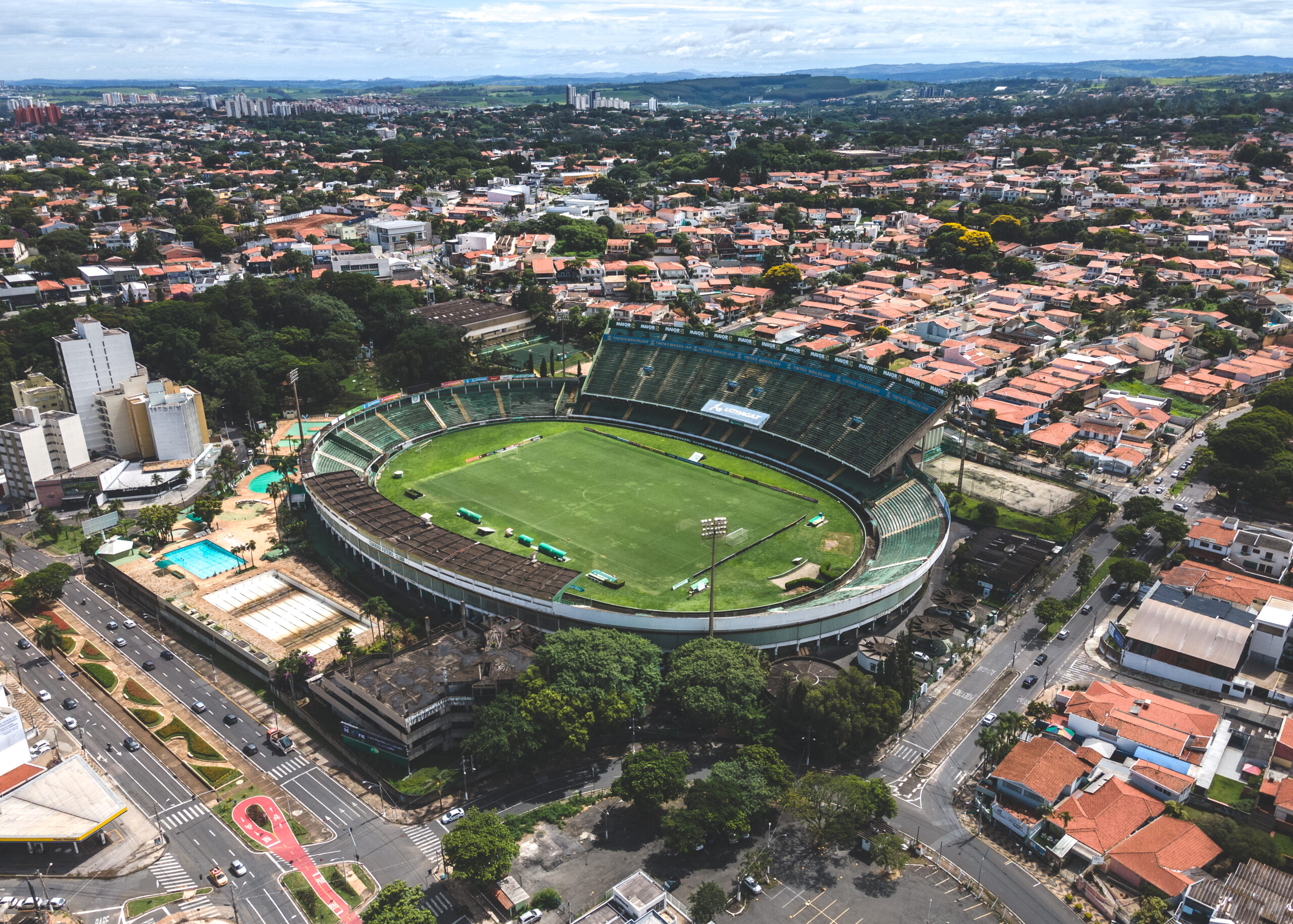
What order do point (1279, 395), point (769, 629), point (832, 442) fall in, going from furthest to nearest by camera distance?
1. point (1279, 395)
2. point (832, 442)
3. point (769, 629)

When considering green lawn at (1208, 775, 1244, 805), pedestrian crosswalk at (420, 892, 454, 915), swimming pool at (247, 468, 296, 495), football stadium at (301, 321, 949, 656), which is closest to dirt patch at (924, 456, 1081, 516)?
football stadium at (301, 321, 949, 656)

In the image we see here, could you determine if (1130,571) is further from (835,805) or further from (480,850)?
(480,850)

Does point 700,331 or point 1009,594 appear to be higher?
point 700,331

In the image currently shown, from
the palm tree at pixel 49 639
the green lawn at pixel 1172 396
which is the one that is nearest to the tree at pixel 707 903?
the palm tree at pixel 49 639

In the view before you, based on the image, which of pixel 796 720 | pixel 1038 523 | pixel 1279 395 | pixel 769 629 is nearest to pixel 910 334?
pixel 1279 395

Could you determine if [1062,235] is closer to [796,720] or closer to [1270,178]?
[1270,178]

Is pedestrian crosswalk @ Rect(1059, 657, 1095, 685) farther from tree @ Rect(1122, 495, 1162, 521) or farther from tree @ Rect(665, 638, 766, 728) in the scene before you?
tree @ Rect(665, 638, 766, 728)

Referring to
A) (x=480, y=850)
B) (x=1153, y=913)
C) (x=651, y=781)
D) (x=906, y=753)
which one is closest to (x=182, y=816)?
(x=480, y=850)
